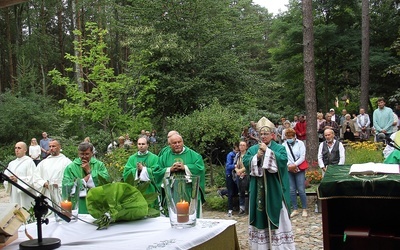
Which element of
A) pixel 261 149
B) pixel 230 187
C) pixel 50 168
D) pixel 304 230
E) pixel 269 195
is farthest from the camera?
pixel 230 187

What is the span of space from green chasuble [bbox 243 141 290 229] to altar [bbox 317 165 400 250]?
185cm

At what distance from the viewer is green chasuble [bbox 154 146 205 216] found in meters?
5.96

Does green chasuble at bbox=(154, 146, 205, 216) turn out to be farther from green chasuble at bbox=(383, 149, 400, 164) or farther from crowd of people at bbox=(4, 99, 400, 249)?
green chasuble at bbox=(383, 149, 400, 164)

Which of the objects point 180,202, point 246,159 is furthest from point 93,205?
point 246,159

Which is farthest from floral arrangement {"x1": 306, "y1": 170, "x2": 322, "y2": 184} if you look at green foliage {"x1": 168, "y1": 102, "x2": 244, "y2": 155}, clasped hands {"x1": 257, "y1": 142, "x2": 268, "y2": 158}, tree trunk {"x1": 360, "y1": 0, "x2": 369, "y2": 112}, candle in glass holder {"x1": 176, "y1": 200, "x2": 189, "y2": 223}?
tree trunk {"x1": 360, "y1": 0, "x2": 369, "y2": 112}

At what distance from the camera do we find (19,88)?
86.7ft

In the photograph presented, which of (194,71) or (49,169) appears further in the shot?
(194,71)

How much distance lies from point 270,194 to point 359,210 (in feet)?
7.05

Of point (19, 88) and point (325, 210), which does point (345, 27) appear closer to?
point (19, 88)

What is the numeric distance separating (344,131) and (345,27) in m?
9.04

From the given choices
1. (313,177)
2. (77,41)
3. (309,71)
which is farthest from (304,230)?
(77,41)

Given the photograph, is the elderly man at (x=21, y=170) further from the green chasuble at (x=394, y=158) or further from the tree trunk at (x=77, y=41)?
the tree trunk at (x=77, y=41)

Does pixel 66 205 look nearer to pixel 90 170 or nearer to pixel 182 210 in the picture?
pixel 182 210

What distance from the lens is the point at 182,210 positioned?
2756 millimetres
